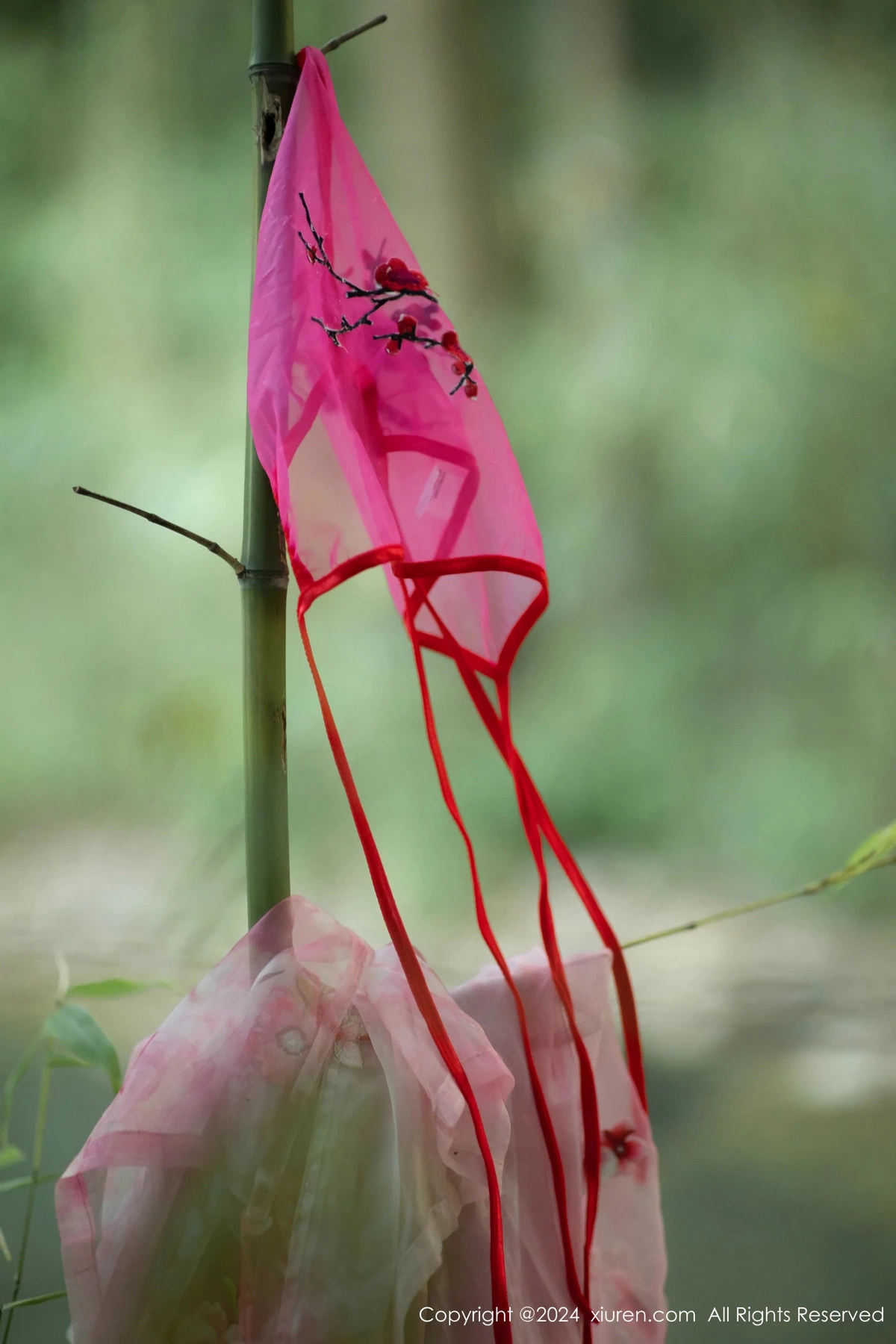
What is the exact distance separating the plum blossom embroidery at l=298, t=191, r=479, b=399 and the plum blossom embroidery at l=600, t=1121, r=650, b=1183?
1.40ft

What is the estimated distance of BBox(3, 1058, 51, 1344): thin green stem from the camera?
2.31 ft

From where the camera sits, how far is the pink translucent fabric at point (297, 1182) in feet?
1.52

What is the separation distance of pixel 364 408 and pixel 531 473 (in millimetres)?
347

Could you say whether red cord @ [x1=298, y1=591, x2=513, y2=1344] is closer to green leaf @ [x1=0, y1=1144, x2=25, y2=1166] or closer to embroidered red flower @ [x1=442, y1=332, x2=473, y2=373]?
embroidered red flower @ [x1=442, y1=332, x2=473, y2=373]

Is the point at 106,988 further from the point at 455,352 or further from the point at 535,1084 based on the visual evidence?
the point at 455,352

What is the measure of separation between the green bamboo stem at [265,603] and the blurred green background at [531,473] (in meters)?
0.28

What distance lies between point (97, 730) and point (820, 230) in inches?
28.4

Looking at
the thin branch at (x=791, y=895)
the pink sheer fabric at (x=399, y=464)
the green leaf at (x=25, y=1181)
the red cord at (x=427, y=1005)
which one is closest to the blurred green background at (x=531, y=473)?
the thin branch at (x=791, y=895)

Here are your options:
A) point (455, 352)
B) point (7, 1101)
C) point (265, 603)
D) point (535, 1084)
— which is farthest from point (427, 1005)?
point (7, 1101)

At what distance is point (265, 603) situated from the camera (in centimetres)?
55

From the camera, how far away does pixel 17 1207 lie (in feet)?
2.45

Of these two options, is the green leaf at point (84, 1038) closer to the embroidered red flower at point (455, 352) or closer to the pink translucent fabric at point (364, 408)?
the pink translucent fabric at point (364, 408)

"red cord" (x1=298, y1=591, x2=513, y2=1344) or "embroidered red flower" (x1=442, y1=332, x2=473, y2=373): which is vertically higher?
"embroidered red flower" (x1=442, y1=332, x2=473, y2=373)

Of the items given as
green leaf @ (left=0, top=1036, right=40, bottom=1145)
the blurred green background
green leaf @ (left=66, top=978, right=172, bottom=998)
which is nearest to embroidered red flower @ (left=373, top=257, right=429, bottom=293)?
the blurred green background
